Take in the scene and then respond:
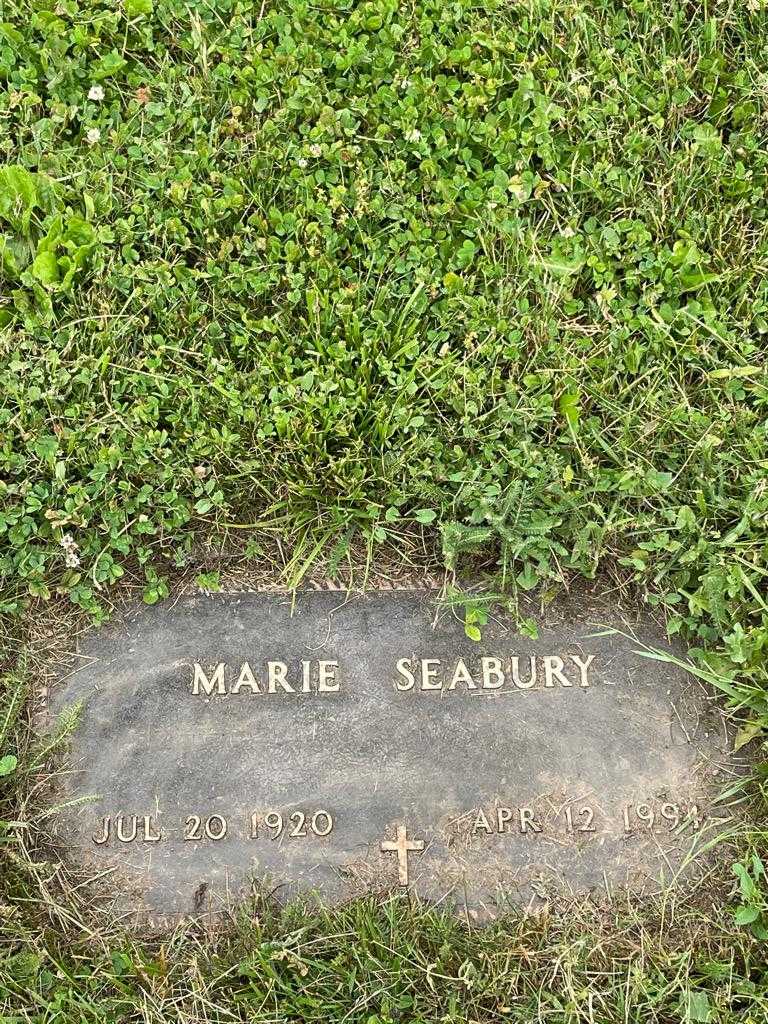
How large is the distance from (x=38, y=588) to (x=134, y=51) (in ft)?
5.86

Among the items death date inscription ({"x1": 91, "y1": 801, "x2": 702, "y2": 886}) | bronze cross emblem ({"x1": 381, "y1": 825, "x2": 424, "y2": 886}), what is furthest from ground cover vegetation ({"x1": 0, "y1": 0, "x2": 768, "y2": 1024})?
death date inscription ({"x1": 91, "y1": 801, "x2": 702, "y2": 886})

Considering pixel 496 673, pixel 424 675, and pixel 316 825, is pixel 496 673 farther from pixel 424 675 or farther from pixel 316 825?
pixel 316 825

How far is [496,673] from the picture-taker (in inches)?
98.5

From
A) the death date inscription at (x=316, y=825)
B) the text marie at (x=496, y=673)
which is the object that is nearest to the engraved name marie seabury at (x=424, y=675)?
the text marie at (x=496, y=673)

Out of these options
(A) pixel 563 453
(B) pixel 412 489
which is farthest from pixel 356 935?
(A) pixel 563 453

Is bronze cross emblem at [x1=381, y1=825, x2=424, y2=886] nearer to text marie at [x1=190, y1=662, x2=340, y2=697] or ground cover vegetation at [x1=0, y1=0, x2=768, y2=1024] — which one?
ground cover vegetation at [x1=0, y1=0, x2=768, y2=1024]

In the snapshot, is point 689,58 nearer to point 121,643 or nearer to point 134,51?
point 134,51

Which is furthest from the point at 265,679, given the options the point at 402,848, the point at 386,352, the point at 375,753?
the point at 386,352

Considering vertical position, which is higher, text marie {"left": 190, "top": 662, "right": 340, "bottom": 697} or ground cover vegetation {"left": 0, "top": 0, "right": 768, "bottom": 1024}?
ground cover vegetation {"left": 0, "top": 0, "right": 768, "bottom": 1024}

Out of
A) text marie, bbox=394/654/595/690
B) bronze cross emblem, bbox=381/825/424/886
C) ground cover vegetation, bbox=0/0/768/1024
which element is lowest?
bronze cross emblem, bbox=381/825/424/886

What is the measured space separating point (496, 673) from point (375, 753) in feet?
1.31

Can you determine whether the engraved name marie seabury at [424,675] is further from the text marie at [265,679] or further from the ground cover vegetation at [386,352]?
the ground cover vegetation at [386,352]

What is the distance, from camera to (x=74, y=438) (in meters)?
2.61

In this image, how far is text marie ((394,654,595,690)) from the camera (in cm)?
249
